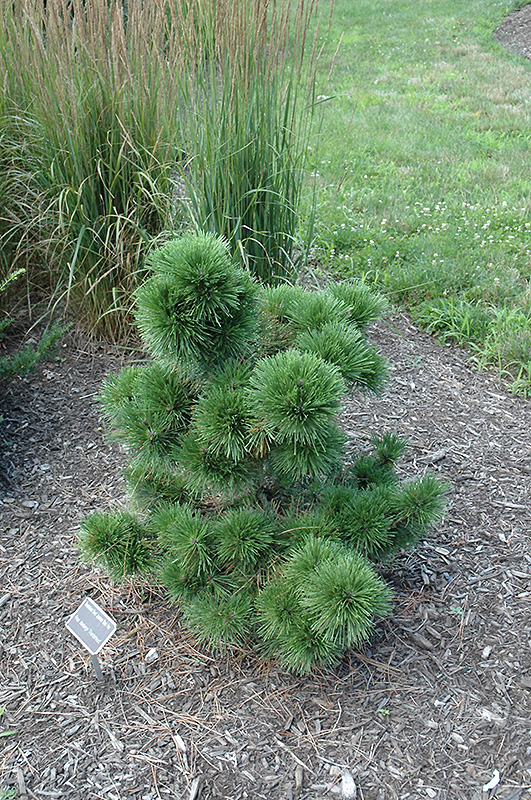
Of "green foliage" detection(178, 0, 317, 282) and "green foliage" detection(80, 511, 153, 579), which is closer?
"green foliage" detection(80, 511, 153, 579)

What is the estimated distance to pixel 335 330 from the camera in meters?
1.97

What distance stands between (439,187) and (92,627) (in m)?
4.67

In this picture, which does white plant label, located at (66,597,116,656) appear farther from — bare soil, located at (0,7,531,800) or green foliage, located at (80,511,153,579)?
bare soil, located at (0,7,531,800)

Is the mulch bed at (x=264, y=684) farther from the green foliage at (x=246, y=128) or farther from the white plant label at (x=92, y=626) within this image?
the green foliage at (x=246, y=128)

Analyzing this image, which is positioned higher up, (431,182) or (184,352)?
(184,352)

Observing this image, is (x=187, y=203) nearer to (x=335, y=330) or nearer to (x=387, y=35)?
(x=335, y=330)

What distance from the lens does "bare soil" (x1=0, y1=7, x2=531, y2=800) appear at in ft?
6.22

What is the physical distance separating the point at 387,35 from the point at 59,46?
9.27 meters

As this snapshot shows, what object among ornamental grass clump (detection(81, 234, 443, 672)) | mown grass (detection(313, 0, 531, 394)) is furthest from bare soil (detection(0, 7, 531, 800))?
mown grass (detection(313, 0, 531, 394))

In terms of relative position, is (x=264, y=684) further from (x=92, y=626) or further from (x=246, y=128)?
(x=246, y=128)

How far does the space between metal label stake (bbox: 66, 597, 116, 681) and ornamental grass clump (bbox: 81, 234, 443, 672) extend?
150mm

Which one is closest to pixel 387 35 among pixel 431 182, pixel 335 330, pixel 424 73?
pixel 424 73

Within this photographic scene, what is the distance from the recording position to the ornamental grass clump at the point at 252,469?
180cm

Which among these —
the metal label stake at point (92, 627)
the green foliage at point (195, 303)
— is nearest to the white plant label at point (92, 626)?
the metal label stake at point (92, 627)
